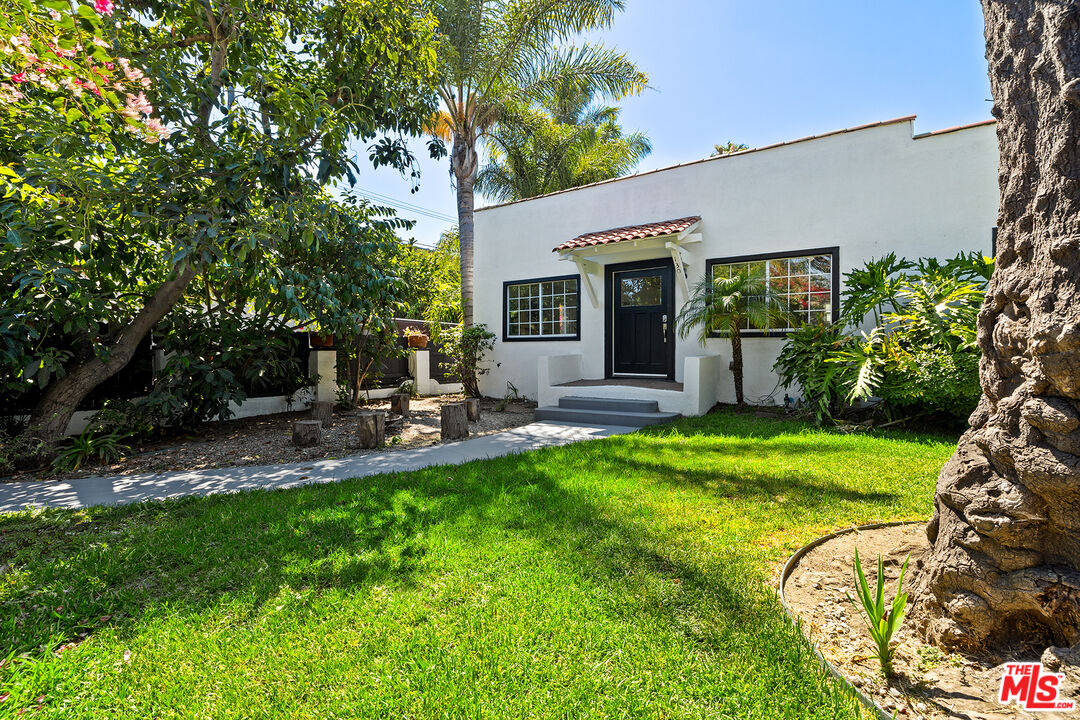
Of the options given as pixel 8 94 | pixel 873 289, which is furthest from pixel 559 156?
pixel 8 94

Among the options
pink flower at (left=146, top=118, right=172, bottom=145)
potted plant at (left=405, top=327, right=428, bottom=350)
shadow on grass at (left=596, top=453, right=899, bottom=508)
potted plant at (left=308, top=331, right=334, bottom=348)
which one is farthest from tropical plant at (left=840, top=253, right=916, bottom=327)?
pink flower at (left=146, top=118, right=172, bottom=145)

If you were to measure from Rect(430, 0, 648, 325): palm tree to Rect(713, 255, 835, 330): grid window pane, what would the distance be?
6133 mm

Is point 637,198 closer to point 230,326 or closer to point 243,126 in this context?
point 243,126

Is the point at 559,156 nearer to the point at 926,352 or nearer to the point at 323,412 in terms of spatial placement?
the point at 323,412

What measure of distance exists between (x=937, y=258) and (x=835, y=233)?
1.36 metres

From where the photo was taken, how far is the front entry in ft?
29.7

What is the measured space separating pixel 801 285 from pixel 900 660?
722 cm

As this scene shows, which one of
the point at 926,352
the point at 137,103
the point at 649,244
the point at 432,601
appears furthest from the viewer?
the point at 649,244

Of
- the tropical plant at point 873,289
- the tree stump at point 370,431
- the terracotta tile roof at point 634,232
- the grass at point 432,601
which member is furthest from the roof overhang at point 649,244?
the grass at point 432,601

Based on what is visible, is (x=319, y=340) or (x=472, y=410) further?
(x=319, y=340)

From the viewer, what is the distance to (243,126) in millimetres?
5629

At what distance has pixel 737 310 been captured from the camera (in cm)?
754

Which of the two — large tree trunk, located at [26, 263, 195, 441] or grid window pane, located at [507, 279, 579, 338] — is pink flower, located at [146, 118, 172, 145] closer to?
large tree trunk, located at [26, 263, 195, 441]

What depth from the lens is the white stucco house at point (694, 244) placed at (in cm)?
693
